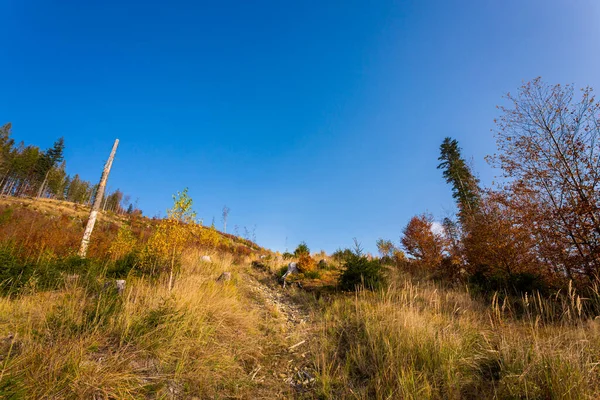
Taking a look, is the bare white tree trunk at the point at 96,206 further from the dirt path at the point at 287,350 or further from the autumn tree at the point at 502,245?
the autumn tree at the point at 502,245

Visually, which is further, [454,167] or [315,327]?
[454,167]

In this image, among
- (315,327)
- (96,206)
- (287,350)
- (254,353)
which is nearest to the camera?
(254,353)

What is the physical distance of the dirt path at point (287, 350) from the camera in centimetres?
329

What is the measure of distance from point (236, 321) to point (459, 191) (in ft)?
77.8

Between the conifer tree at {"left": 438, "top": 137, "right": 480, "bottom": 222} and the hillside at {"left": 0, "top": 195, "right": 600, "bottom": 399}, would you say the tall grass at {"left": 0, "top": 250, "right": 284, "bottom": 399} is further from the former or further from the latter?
the conifer tree at {"left": 438, "top": 137, "right": 480, "bottom": 222}

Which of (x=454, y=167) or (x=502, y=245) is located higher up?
(x=454, y=167)

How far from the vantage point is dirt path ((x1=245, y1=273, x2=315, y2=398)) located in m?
3.29

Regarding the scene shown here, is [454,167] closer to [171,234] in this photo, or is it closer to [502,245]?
[502,245]

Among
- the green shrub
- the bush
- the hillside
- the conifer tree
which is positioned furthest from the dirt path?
the conifer tree

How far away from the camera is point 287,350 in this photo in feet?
14.0

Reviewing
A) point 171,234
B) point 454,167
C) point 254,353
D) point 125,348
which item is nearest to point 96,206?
point 171,234

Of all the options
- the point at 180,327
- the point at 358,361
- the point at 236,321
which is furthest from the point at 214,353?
the point at 358,361

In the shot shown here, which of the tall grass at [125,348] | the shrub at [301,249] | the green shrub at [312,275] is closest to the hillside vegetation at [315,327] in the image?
the tall grass at [125,348]

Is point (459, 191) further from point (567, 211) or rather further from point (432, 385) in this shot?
point (432, 385)
